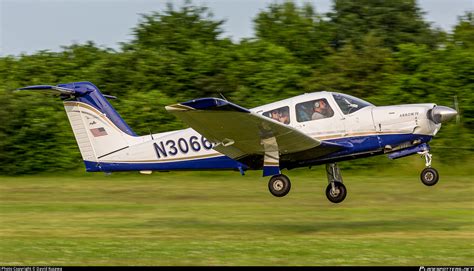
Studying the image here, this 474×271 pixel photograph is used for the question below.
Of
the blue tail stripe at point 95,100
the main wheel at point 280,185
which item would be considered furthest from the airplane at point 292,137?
the blue tail stripe at point 95,100

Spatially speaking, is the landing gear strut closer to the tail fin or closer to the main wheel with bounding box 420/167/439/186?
the main wheel with bounding box 420/167/439/186

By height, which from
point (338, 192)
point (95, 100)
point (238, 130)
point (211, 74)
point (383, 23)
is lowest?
point (338, 192)

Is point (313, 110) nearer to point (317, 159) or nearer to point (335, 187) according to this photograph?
point (317, 159)

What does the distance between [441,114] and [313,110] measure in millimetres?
2345

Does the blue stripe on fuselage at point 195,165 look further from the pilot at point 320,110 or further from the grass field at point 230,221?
the pilot at point 320,110

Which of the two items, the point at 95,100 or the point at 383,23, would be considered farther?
the point at 383,23

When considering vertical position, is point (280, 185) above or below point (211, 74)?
below

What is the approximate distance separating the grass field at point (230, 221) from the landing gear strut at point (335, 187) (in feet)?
2.25

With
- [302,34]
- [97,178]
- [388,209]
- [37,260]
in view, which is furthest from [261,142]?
[302,34]

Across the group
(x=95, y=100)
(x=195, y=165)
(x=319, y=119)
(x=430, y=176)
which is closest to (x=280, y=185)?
(x=319, y=119)

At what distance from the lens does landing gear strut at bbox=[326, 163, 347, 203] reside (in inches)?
710

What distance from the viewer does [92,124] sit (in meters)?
19.0

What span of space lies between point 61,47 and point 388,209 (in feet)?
62.3

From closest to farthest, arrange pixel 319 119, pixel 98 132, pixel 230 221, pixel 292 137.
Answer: pixel 292 137 < pixel 319 119 < pixel 98 132 < pixel 230 221
